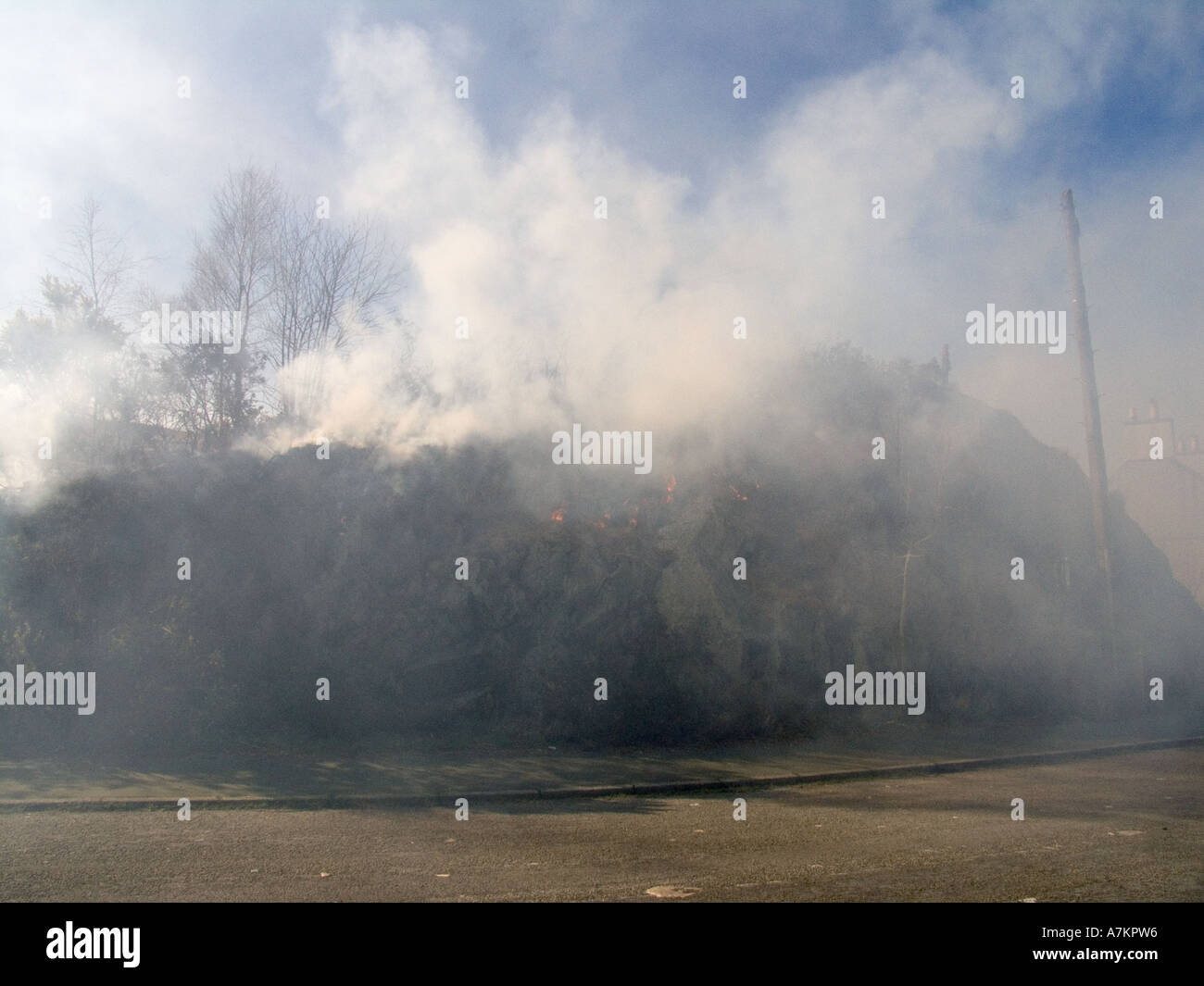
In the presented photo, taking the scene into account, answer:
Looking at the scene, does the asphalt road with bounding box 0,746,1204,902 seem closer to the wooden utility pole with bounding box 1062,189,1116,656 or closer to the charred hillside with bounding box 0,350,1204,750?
the charred hillside with bounding box 0,350,1204,750

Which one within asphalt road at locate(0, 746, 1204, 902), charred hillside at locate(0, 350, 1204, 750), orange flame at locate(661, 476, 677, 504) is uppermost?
orange flame at locate(661, 476, 677, 504)

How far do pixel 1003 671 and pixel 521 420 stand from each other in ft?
39.1

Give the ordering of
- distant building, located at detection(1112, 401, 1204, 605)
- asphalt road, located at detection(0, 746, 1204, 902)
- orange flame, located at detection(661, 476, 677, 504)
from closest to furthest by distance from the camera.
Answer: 1. asphalt road, located at detection(0, 746, 1204, 902)
2. orange flame, located at detection(661, 476, 677, 504)
3. distant building, located at detection(1112, 401, 1204, 605)

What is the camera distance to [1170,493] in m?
35.8

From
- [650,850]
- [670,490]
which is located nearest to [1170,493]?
[670,490]

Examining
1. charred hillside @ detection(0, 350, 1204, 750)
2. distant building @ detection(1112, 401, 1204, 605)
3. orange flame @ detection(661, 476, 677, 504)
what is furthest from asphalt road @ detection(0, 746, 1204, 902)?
distant building @ detection(1112, 401, 1204, 605)

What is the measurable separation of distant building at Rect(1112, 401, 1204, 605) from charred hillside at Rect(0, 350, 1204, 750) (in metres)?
18.0

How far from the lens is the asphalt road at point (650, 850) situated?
6.24 m

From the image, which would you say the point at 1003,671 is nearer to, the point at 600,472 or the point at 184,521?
the point at 600,472

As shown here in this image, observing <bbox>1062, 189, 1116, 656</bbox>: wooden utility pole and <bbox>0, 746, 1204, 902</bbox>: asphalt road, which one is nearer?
<bbox>0, 746, 1204, 902</bbox>: asphalt road

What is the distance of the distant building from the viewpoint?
35219mm

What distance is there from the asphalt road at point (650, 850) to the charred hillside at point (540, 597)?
4758 mm

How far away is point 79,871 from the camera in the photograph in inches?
268
